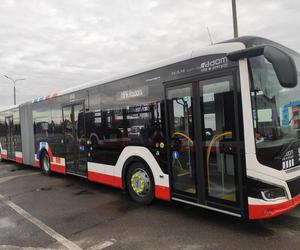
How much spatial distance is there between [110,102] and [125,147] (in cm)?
117

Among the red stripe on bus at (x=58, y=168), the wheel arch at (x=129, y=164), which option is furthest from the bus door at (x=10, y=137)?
the wheel arch at (x=129, y=164)

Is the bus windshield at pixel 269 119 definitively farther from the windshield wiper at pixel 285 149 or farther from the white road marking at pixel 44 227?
the white road marking at pixel 44 227

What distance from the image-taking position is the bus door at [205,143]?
4605 millimetres

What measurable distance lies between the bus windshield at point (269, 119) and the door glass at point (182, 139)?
1.18 metres

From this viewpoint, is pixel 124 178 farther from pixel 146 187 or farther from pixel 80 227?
pixel 80 227

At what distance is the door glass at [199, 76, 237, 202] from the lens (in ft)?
15.1

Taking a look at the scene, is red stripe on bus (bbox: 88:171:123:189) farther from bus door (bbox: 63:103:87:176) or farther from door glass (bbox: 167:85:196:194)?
door glass (bbox: 167:85:196:194)

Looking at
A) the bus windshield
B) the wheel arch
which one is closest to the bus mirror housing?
the bus windshield

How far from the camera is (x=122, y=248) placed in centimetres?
443

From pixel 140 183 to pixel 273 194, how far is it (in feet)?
9.41

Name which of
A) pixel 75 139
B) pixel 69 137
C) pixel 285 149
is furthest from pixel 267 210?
pixel 69 137

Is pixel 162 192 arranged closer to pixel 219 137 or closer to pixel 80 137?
pixel 219 137

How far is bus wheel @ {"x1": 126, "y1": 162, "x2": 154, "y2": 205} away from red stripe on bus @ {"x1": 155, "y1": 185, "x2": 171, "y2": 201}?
0.18 metres

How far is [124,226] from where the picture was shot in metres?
5.30
